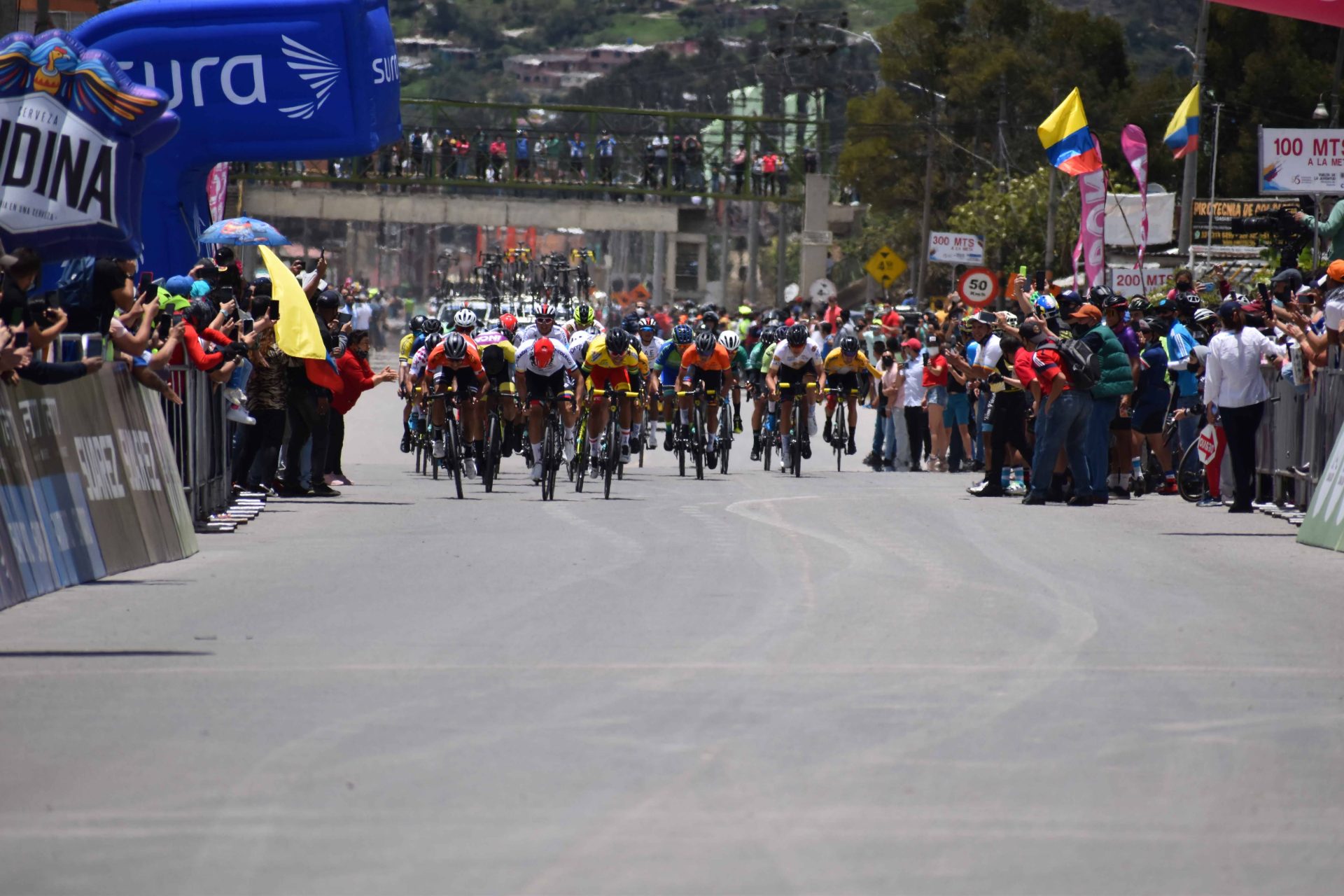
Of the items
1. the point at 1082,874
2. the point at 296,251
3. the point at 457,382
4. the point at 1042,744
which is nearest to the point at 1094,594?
the point at 1042,744

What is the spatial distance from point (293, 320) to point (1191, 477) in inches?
343

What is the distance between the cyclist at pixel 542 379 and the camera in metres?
21.5

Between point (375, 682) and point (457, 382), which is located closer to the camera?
point (375, 682)

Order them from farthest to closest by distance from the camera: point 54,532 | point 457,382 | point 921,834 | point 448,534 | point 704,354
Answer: point 704,354
point 457,382
point 448,534
point 54,532
point 921,834

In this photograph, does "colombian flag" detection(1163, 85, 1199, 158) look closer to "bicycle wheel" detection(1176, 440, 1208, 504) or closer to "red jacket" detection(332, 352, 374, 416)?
"bicycle wheel" detection(1176, 440, 1208, 504)

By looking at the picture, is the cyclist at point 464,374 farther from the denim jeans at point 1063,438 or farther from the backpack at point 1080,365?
the backpack at point 1080,365

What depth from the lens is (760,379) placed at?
32.7 meters

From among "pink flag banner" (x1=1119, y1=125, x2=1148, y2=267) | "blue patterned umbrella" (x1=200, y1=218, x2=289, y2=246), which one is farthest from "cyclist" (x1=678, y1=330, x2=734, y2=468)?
"pink flag banner" (x1=1119, y1=125, x2=1148, y2=267)

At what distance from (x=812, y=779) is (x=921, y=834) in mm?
766

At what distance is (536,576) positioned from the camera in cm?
1289

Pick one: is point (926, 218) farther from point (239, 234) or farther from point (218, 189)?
point (239, 234)

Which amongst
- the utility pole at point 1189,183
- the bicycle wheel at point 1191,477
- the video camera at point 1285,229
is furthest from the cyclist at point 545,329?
the utility pole at point 1189,183

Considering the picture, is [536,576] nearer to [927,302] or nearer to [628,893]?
[628,893]

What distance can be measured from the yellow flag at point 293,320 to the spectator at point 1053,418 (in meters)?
6.63
